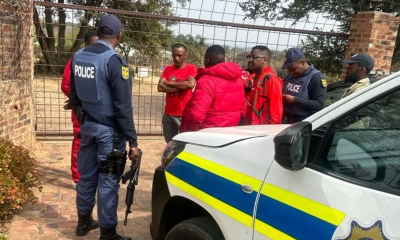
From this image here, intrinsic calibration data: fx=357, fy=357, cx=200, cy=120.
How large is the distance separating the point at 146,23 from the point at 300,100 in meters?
7.71

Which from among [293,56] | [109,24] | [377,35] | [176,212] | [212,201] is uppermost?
[377,35]

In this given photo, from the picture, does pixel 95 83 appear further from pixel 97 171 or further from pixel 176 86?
pixel 176 86

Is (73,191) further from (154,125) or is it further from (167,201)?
(154,125)

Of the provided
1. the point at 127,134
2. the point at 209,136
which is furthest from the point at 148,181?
the point at 209,136

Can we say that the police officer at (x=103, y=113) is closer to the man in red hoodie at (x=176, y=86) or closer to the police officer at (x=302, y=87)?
the man in red hoodie at (x=176, y=86)

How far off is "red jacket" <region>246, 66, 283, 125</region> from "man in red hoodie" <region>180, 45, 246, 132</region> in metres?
0.28

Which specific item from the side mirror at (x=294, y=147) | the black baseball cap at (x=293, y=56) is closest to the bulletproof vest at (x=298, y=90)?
the black baseball cap at (x=293, y=56)

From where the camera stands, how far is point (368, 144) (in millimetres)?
1657

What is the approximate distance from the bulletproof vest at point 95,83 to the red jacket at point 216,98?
73cm

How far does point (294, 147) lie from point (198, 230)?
0.86m

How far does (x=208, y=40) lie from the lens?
6684mm

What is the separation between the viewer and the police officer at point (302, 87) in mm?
3723

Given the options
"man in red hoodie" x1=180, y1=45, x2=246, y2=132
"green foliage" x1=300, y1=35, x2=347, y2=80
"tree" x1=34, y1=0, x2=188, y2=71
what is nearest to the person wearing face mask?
"man in red hoodie" x1=180, y1=45, x2=246, y2=132

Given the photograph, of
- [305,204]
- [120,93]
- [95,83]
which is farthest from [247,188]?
[95,83]
